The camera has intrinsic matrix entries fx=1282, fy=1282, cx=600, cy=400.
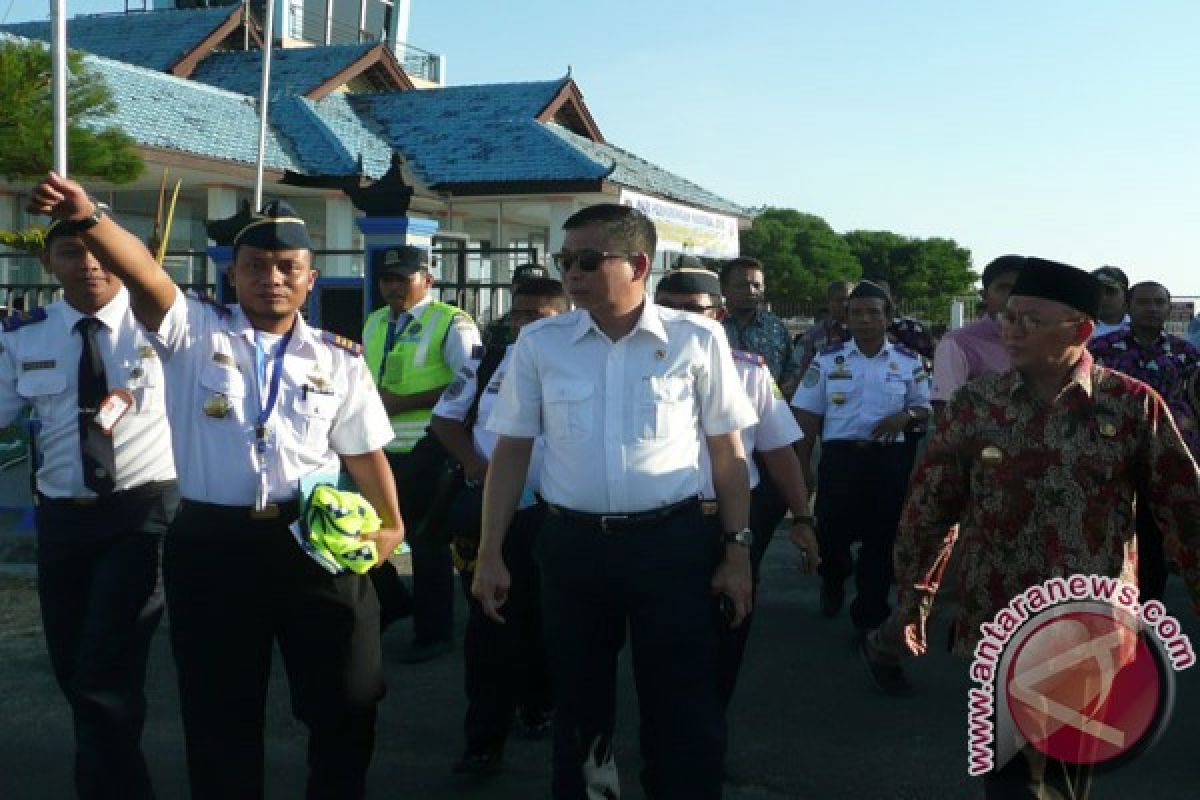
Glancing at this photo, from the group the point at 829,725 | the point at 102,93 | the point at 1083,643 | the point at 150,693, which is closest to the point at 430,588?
the point at 150,693

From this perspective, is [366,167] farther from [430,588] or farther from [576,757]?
[576,757]

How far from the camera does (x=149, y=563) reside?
13.2 ft

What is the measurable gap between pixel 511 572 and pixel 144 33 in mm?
24439

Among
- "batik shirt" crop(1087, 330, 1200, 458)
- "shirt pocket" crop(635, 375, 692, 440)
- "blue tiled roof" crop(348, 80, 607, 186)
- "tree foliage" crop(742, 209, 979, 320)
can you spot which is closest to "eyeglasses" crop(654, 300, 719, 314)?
"shirt pocket" crop(635, 375, 692, 440)

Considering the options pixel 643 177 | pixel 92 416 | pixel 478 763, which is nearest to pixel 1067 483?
pixel 478 763

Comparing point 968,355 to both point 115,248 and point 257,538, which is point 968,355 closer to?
point 257,538

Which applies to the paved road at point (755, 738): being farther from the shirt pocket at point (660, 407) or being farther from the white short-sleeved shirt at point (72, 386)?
the shirt pocket at point (660, 407)

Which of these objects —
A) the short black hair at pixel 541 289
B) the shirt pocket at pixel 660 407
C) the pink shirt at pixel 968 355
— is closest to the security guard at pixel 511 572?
the short black hair at pixel 541 289

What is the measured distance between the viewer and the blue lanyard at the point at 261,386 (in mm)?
3465

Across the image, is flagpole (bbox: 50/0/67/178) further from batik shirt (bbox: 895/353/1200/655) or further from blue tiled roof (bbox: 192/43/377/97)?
blue tiled roof (bbox: 192/43/377/97)

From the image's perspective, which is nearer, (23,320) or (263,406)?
(263,406)

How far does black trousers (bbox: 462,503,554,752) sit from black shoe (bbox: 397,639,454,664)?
1350mm

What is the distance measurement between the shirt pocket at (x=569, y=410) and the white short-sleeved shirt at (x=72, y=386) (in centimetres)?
135

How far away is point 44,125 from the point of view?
614 inches
